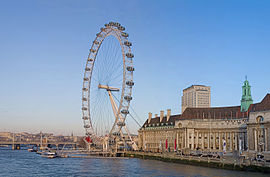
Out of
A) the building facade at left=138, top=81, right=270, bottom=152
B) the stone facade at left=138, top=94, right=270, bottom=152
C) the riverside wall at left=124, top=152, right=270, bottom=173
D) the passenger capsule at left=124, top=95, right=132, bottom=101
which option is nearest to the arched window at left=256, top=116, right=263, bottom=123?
the stone facade at left=138, top=94, right=270, bottom=152

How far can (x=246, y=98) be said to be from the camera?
294ft

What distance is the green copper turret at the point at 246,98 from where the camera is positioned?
89244mm

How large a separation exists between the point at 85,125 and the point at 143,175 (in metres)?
40.4

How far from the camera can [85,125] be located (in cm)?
8981

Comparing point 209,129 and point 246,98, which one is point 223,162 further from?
point 209,129

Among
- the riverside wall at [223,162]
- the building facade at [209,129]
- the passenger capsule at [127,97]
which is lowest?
the riverside wall at [223,162]

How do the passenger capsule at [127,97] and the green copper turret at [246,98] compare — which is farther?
the green copper turret at [246,98]

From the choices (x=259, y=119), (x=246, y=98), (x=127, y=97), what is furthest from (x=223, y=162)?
(x=246, y=98)

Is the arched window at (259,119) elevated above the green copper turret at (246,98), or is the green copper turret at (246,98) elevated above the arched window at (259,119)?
the green copper turret at (246,98)

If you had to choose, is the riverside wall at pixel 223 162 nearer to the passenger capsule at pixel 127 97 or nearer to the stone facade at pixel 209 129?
the stone facade at pixel 209 129

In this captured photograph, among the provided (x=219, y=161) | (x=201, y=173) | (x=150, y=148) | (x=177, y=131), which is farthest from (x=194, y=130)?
(x=201, y=173)

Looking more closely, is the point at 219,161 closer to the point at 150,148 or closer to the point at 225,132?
the point at 225,132

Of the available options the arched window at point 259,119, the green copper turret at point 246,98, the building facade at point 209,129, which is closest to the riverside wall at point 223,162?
the building facade at point 209,129

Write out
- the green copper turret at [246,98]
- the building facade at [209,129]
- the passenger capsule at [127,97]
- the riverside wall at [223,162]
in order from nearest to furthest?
1. the riverside wall at [223,162]
2. the passenger capsule at [127,97]
3. the building facade at [209,129]
4. the green copper turret at [246,98]
